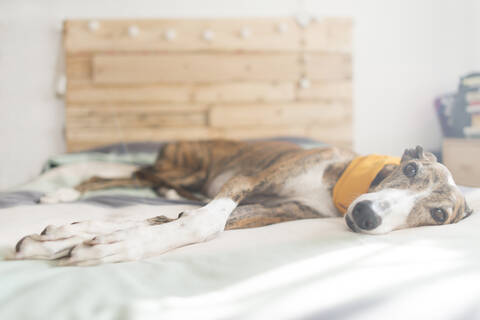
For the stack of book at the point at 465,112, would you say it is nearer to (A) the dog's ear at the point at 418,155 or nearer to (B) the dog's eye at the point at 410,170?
(A) the dog's ear at the point at 418,155

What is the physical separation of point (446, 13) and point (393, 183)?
8.95ft

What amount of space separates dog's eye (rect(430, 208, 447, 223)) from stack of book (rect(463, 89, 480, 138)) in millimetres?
1560

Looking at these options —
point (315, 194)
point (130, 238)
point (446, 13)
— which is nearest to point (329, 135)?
point (446, 13)

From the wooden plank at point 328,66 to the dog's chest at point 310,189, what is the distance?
6.38ft

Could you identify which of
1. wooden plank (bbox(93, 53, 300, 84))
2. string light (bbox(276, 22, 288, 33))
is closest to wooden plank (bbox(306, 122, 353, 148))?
wooden plank (bbox(93, 53, 300, 84))

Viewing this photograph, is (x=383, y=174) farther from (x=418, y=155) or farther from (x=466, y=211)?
(x=466, y=211)

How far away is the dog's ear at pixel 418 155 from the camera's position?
1275 millimetres

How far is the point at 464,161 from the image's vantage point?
5.18ft

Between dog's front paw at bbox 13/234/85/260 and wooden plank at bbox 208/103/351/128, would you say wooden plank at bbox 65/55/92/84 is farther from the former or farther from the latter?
dog's front paw at bbox 13/234/85/260

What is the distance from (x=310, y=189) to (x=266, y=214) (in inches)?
9.7

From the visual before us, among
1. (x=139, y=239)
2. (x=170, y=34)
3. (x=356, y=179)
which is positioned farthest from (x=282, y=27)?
(x=139, y=239)

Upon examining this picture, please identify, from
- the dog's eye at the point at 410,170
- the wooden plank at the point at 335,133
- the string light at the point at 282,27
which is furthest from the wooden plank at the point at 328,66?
the dog's eye at the point at 410,170

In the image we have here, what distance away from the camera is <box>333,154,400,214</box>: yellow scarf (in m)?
1.30

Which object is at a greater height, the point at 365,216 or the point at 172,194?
the point at 365,216
